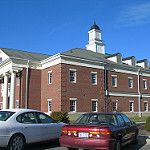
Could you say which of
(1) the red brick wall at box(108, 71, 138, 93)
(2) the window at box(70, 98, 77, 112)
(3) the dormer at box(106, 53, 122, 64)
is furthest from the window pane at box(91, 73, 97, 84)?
(3) the dormer at box(106, 53, 122, 64)

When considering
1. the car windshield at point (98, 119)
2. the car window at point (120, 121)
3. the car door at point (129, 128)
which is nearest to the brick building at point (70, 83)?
the car door at point (129, 128)

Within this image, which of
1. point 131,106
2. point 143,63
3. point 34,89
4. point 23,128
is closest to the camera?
point 23,128

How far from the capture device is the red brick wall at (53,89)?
3606 centimetres

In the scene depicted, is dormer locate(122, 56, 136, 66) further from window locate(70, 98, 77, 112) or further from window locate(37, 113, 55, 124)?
window locate(37, 113, 55, 124)

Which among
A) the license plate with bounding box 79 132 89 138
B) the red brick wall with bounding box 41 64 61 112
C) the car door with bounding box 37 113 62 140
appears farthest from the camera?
the red brick wall with bounding box 41 64 61 112

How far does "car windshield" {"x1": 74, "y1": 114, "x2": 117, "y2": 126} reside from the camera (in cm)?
1108

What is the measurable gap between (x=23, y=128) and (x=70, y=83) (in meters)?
25.5

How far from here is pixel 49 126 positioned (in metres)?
12.6

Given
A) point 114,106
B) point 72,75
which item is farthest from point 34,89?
point 114,106

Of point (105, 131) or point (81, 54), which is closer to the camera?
point (105, 131)

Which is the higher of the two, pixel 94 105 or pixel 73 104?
pixel 73 104

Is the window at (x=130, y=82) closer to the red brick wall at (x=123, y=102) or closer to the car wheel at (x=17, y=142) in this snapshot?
the red brick wall at (x=123, y=102)

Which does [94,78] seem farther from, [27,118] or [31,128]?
[31,128]

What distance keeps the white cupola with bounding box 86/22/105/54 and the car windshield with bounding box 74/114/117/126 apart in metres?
39.3
